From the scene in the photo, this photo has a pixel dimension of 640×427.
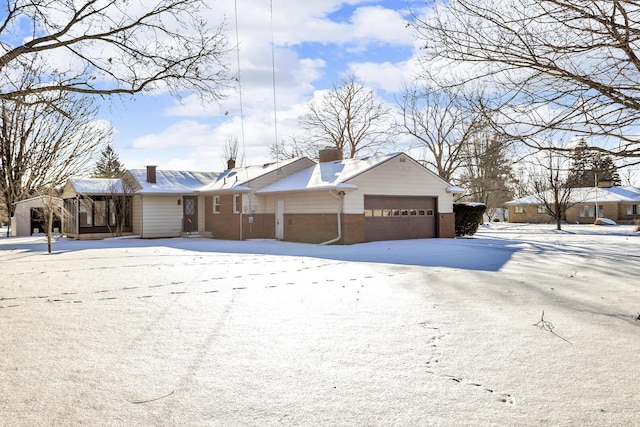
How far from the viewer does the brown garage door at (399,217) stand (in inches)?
824

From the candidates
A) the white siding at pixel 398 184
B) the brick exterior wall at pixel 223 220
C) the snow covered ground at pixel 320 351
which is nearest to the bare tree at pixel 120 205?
the brick exterior wall at pixel 223 220

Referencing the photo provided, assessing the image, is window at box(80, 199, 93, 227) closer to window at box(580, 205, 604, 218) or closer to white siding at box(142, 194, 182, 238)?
white siding at box(142, 194, 182, 238)

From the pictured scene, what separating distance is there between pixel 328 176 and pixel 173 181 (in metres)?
11.0

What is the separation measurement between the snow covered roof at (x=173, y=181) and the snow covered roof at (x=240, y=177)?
887 mm

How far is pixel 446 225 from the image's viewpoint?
23609mm

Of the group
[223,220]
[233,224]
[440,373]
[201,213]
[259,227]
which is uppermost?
[201,213]

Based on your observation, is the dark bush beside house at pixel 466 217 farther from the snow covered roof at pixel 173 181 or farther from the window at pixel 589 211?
the window at pixel 589 211

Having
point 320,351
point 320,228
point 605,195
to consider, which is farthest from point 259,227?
point 605,195

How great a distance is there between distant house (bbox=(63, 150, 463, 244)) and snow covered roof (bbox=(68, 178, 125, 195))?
0.14m

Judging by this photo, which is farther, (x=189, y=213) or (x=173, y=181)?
(x=173, y=181)

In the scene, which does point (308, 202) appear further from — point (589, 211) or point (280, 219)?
point (589, 211)

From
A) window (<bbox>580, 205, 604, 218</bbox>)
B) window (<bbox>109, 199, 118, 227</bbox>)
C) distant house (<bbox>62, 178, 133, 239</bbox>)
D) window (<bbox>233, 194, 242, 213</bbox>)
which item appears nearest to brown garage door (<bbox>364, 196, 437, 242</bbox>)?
window (<bbox>233, 194, 242, 213</bbox>)

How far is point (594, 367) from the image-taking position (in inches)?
173

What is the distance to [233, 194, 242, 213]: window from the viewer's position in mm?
24719
